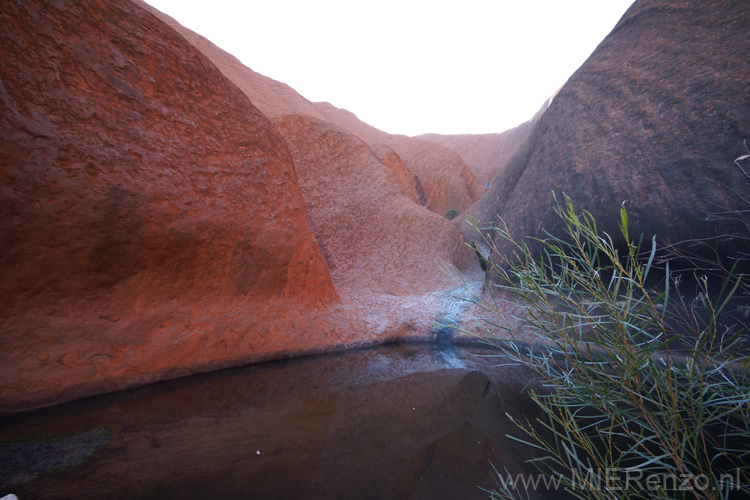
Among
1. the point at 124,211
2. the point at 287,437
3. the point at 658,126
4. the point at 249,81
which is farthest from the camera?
the point at 249,81

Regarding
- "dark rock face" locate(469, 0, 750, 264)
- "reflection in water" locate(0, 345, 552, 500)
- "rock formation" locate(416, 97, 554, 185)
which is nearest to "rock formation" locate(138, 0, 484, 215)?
"rock formation" locate(416, 97, 554, 185)

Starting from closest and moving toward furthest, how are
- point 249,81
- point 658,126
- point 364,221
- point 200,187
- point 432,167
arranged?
point 200,187 → point 658,126 → point 364,221 → point 249,81 → point 432,167

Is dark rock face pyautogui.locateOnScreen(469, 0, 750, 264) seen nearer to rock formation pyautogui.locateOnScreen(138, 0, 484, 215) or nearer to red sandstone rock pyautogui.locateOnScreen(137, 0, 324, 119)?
red sandstone rock pyautogui.locateOnScreen(137, 0, 324, 119)

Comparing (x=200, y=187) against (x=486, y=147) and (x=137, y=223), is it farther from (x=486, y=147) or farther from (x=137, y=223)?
(x=486, y=147)

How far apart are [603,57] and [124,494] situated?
6153 mm

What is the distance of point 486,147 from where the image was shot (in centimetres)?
2188

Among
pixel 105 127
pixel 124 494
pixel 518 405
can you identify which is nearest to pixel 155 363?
pixel 124 494

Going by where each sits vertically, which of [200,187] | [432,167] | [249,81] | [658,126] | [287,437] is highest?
[249,81]

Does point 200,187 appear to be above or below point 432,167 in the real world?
above

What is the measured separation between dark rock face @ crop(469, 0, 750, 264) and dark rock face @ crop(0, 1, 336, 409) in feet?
11.6

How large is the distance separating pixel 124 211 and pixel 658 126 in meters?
4.94

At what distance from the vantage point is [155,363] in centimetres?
286

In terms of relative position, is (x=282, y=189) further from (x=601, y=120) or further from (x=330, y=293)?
(x=601, y=120)

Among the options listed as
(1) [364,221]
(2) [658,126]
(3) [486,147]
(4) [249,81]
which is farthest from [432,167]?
(2) [658,126]
